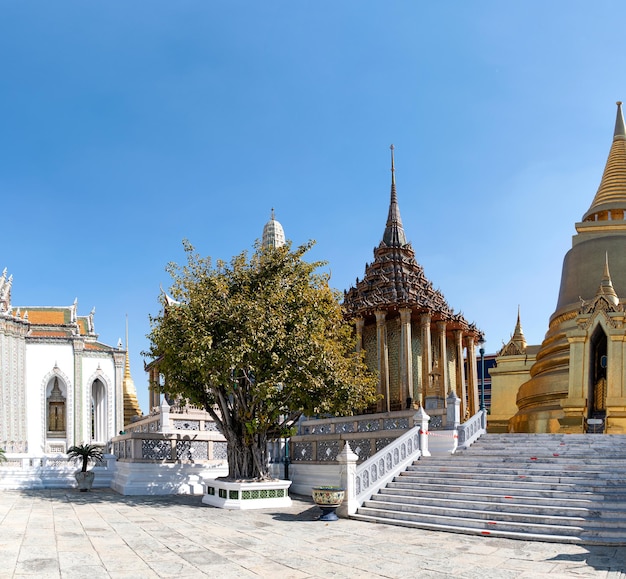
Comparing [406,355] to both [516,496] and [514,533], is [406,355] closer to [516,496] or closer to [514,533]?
[516,496]

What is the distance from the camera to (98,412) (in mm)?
49438

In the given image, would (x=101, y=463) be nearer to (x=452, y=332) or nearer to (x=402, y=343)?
(x=402, y=343)

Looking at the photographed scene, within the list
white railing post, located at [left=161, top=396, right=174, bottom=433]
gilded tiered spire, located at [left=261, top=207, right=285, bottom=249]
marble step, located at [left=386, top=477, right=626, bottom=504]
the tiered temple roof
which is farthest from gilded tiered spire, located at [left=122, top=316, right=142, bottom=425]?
marble step, located at [left=386, top=477, right=626, bottom=504]

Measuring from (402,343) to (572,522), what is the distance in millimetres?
20177

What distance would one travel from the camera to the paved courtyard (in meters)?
9.95

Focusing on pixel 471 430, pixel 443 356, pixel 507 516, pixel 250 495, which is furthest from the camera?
pixel 443 356

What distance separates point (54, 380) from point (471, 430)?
116 feet

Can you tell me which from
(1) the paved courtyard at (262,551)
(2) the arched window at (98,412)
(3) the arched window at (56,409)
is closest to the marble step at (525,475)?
(1) the paved courtyard at (262,551)

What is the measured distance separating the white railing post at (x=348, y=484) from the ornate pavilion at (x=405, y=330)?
15.4 meters

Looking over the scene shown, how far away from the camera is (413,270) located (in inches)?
1455

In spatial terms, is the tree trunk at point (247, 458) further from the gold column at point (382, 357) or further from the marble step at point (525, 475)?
the gold column at point (382, 357)

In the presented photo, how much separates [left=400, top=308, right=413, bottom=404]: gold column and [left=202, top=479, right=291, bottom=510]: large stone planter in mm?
14071

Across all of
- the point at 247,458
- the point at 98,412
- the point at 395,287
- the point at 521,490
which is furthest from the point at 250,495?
the point at 98,412

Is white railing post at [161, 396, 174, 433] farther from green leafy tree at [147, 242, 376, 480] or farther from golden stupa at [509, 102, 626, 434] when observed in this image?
golden stupa at [509, 102, 626, 434]
